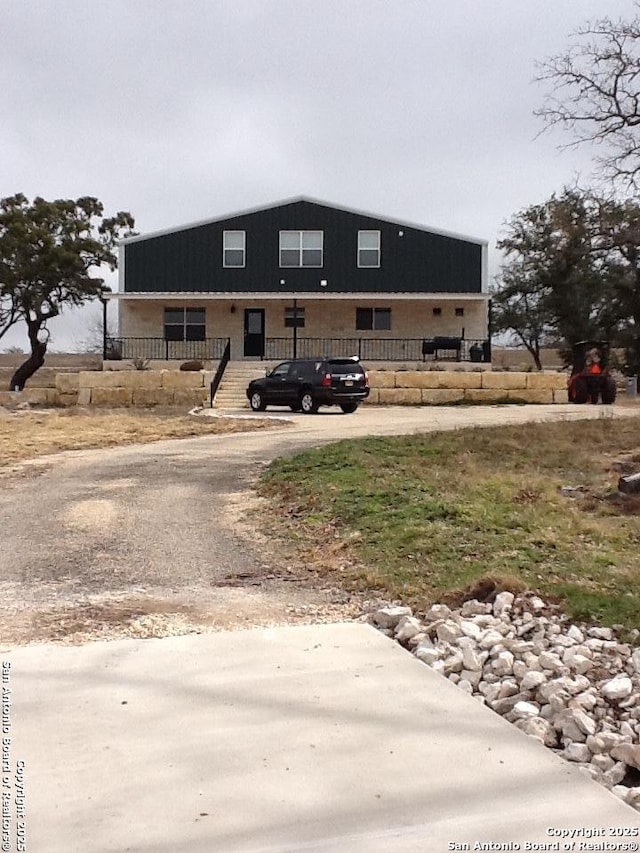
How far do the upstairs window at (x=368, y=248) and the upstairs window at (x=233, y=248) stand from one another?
185 inches

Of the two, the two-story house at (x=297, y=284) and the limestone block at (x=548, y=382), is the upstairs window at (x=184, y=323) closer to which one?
the two-story house at (x=297, y=284)

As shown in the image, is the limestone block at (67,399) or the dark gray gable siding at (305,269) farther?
the dark gray gable siding at (305,269)

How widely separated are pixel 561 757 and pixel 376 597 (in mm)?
2519

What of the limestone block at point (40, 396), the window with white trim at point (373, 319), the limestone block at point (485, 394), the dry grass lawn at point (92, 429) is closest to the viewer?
the dry grass lawn at point (92, 429)

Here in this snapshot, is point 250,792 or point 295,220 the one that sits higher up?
point 295,220

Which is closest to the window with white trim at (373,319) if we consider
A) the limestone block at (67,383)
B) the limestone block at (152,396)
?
the limestone block at (152,396)

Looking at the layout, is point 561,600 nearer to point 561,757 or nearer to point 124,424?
point 561,757

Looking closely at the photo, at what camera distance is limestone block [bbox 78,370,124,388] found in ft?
88.6

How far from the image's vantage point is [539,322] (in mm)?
46250

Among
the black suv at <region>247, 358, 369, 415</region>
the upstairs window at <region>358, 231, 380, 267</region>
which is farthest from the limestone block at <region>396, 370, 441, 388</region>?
the upstairs window at <region>358, 231, 380, 267</region>

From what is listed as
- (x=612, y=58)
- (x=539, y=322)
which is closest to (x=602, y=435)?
(x=612, y=58)

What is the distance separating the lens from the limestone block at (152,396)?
1050 inches

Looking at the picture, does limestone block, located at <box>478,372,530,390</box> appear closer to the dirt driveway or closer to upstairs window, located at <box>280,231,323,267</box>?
upstairs window, located at <box>280,231,323,267</box>

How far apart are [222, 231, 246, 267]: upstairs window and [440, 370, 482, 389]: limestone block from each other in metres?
11.2
